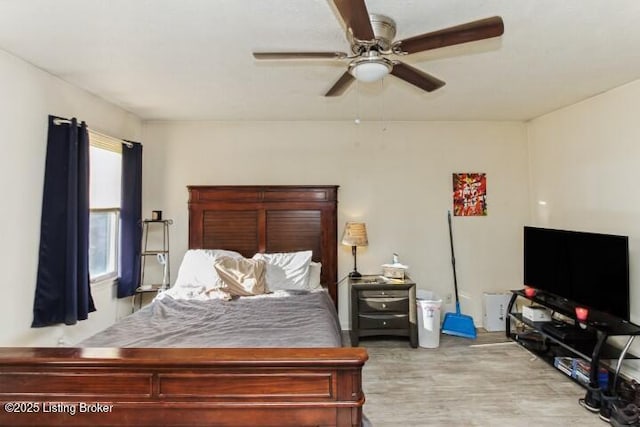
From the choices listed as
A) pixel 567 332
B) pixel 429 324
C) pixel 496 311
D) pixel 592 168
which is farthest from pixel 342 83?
pixel 496 311

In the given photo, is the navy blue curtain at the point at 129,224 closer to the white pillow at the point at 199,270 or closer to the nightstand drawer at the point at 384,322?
the white pillow at the point at 199,270

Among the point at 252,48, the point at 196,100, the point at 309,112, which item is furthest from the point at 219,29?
the point at 309,112

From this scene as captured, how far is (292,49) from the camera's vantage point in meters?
2.35

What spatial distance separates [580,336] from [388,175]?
2432 mm

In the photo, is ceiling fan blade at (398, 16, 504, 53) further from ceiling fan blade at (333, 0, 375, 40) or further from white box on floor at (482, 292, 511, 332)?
white box on floor at (482, 292, 511, 332)

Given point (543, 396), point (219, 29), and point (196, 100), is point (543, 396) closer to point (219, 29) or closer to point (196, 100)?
point (219, 29)

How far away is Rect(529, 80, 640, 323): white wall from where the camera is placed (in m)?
3.02

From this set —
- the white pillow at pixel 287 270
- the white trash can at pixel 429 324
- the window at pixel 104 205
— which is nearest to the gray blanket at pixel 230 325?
the white pillow at pixel 287 270

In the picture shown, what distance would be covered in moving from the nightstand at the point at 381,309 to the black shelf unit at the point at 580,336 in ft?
3.73

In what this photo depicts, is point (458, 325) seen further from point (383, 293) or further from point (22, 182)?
point (22, 182)

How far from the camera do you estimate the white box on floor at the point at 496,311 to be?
420cm

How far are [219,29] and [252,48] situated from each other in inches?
11.4

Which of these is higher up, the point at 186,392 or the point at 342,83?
the point at 342,83

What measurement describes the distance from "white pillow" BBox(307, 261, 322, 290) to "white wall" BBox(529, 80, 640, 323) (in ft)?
8.85
